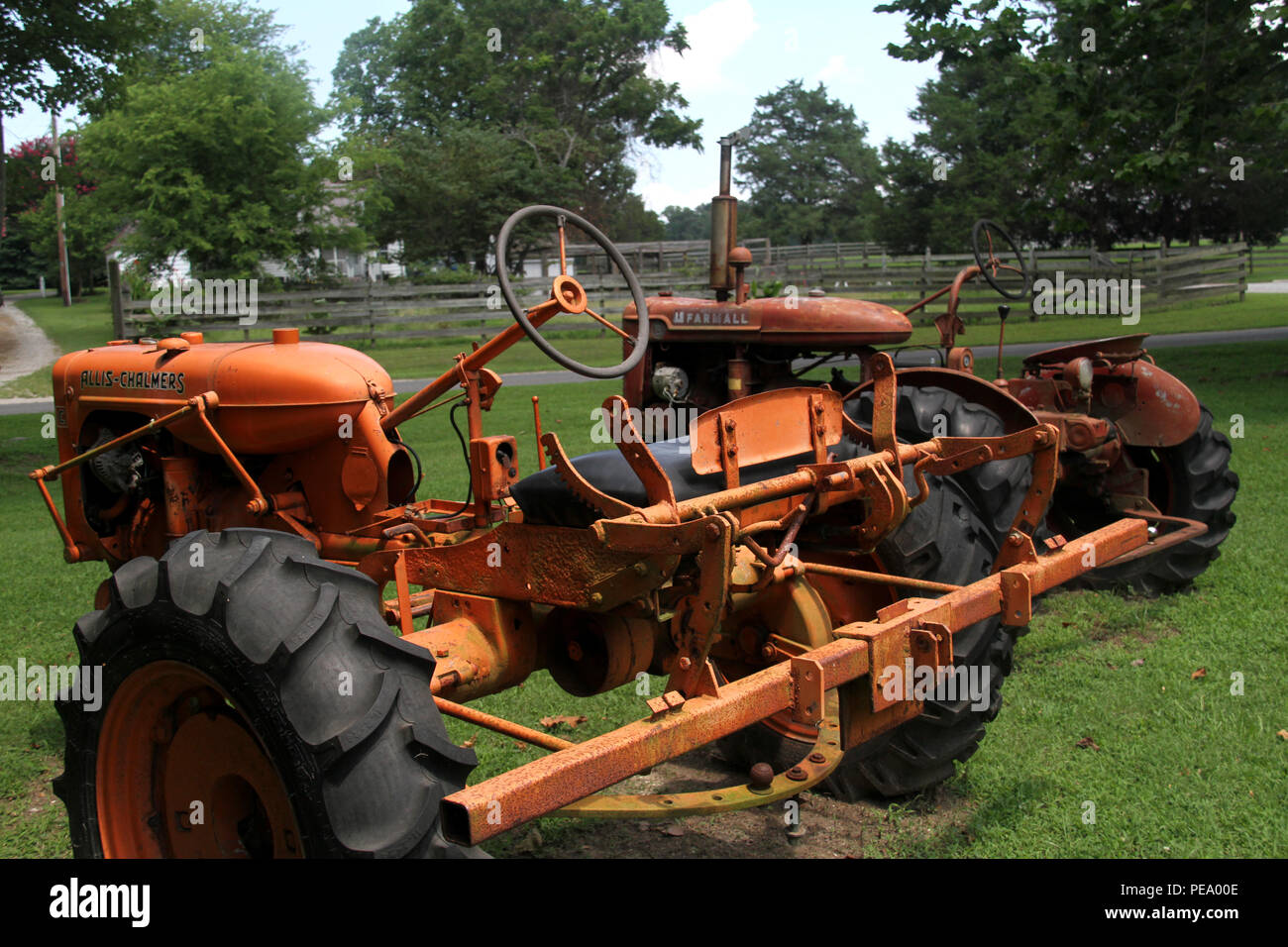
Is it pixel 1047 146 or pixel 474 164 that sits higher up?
pixel 474 164

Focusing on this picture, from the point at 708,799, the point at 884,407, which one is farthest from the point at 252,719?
the point at 884,407

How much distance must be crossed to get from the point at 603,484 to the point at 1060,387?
3.89 m

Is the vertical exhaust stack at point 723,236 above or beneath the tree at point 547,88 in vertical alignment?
beneath

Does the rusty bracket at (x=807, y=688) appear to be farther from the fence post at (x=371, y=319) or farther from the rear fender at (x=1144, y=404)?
the fence post at (x=371, y=319)

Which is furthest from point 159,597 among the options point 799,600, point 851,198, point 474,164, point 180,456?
point 851,198

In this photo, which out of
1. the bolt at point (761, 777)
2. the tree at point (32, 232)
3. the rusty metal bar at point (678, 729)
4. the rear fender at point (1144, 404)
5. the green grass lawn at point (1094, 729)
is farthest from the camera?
the tree at point (32, 232)

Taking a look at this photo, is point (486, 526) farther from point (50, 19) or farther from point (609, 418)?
point (50, 19)

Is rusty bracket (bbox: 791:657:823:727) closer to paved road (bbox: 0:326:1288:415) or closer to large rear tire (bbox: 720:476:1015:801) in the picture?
large rear tire (bbox: 720:476:1015:801)

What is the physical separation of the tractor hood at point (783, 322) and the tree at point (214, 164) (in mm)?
20069

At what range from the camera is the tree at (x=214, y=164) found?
2467cm

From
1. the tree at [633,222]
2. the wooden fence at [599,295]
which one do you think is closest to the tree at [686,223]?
the tree at [633,222]

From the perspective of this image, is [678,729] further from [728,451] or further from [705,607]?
[728,451]

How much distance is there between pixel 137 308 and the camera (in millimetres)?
23281

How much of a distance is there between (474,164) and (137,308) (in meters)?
13.1
